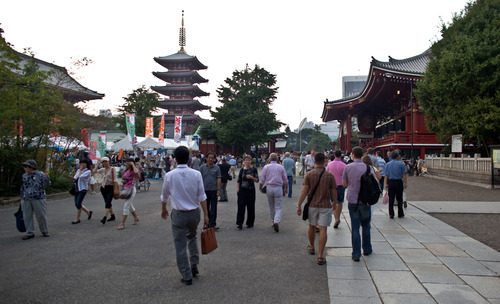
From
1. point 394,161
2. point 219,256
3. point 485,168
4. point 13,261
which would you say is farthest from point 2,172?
point 485,168

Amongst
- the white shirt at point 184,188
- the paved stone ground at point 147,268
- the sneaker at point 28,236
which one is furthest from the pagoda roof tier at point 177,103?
the white shirt at point 184,188

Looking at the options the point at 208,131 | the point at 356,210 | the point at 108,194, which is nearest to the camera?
the point at 356,210

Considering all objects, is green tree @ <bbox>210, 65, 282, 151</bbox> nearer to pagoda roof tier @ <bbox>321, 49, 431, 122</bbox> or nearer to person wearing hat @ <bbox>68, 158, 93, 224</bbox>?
pagoda roof tier @ <bbox>321, 49, 431, 122</bbox>

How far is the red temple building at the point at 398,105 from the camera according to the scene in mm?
23406

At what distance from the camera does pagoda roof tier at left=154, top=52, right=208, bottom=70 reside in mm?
54219

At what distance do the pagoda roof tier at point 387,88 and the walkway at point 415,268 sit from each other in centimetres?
1832

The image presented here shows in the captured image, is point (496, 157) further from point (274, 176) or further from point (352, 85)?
point (352, 85)

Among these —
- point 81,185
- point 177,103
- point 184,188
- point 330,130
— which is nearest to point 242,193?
point 184,188

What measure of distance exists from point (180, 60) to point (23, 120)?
45.1 m

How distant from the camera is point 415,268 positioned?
180 inches

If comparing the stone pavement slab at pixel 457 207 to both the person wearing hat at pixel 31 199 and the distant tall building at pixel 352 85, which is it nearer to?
the person wearing hat at pixel 31 199

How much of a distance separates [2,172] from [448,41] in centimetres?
2218

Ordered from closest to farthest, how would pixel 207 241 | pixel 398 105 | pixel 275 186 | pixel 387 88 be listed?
pixel 207 241
pixel 275 186
pixel 387 88
pixel 398 105

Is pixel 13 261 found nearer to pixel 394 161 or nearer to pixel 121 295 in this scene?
pixel 121 295
